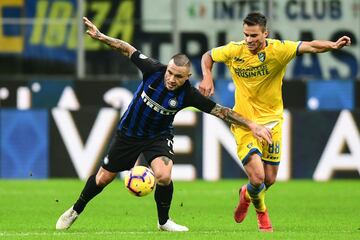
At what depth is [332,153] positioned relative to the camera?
19.4m

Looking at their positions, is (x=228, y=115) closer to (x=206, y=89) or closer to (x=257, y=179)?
(x=206, y=89)

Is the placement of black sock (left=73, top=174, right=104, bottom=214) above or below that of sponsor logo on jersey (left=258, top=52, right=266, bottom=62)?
below

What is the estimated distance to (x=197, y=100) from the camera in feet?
36.6

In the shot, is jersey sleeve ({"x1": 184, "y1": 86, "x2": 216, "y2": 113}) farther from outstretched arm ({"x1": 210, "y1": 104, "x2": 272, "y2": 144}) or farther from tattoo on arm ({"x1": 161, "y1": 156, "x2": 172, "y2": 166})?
tattoo on arm ({"x1": 161, "y1": 156, "x2": 172, "y2": 166})

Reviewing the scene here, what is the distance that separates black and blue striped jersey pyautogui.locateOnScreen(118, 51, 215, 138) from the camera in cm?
1117

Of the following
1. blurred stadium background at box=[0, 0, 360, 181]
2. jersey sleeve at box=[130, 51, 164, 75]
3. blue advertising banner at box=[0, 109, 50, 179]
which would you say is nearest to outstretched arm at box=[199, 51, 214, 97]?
jersey sleeve at box=[130, 51, 164, 75]

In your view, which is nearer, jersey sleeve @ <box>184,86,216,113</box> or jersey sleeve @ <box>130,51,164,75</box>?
jersey sleeve @ <box>184,86,216,113</box>

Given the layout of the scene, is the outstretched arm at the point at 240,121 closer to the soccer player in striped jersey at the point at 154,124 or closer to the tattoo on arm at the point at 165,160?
the soccer player in striped jersey at the point at 154,124

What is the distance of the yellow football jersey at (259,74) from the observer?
11.8m

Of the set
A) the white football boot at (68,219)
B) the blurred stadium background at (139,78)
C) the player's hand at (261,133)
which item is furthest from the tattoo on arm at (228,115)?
the blurred stadium background at (139,78)

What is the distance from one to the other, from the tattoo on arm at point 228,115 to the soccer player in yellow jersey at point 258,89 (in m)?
0.29

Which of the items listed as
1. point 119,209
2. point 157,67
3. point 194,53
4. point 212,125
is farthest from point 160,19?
point 157,67

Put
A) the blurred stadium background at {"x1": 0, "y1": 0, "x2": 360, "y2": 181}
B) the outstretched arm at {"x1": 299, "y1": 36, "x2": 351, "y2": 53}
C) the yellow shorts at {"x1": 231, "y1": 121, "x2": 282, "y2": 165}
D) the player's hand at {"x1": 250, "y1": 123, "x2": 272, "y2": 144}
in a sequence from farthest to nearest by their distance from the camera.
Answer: the blurred stadium background at {"x1": 0, "y1": 0, "x2": 360, "y2": 181}
the yellow shorts at {"x1": 231, "y1": 121, "x2": 282, "y2": 165}
the outstretched arm at {"x1": 299, "y1": 36, "x2": 351, "y2": 53}
the player's hand at {"x1": 250, "y1": 123, "x2": 272, "y2": 144}

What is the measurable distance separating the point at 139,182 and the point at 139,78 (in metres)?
10.6
